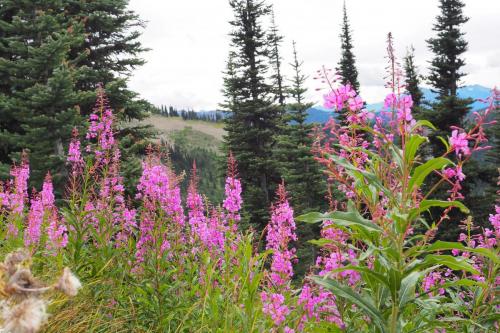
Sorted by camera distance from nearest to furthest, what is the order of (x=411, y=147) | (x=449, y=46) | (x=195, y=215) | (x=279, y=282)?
(x=411, y=147)
(x=279, y=282)
(x=195, y=215)
(x=449, y=46)

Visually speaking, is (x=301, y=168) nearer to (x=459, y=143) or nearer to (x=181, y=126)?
(x=459, y=143)

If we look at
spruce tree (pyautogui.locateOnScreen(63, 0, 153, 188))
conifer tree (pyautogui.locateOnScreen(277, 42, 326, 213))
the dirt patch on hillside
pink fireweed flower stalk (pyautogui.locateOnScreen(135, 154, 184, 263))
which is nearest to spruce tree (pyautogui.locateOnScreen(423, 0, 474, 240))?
conifer tree (pyautogui.locateOnScreen(277, 42, 326, 213))

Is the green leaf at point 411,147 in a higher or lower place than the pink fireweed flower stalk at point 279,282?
higher

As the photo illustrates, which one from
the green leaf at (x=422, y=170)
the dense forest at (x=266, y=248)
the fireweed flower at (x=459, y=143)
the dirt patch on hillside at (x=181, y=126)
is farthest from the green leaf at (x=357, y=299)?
the dirt patch on hillside at (x=181, y=126)

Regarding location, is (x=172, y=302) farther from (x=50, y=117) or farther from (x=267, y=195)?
(x=267, y=195)

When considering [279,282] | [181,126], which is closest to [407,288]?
[279,282]

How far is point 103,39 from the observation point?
725 inches

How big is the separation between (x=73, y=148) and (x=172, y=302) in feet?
7.60

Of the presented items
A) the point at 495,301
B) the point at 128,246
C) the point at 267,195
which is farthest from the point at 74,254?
the point at 267,195

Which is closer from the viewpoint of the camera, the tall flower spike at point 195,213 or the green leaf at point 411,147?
the green leaf at point 411,147

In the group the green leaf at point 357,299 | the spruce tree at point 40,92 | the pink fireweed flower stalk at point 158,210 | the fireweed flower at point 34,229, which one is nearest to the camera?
the green leaf at point 357,299

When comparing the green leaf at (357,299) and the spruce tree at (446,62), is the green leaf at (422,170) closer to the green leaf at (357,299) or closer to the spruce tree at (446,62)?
the green leaf at (357,299)

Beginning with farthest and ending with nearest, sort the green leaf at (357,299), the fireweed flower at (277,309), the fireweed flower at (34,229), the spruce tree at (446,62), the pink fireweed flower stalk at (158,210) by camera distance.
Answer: the spruce tree at (446,62) → the fireweed flower at (34,229) → the pink fireweed flower stalk at (158,210) → the fireweed flower at (277,309) → the green leaf at (357,299)

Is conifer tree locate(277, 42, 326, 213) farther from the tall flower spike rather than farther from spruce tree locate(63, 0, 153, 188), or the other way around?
the tall flower spike
